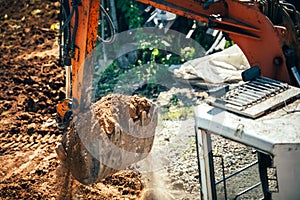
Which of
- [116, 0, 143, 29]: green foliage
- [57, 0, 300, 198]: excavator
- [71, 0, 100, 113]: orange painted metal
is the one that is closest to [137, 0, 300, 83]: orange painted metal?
[57, 0, 300, 198]: excavator

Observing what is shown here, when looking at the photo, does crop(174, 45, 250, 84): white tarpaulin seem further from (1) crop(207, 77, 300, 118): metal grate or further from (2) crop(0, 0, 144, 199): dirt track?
(1) crop(207, 77, 300, 118): metal grate

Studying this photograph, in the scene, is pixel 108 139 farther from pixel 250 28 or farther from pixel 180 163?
pixel 250 28

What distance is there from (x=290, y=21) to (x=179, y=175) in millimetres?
2002

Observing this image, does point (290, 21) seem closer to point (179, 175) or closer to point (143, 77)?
point (179, 175)

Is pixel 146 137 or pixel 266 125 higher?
pixel 266 125

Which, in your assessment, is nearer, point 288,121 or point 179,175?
point 288,121

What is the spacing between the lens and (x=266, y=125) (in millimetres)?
3977

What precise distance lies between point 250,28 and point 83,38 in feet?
4.96

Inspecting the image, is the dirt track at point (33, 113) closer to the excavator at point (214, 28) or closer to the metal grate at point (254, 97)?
the excavator at point (214, 28)

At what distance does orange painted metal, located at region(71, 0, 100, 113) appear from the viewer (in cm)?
574

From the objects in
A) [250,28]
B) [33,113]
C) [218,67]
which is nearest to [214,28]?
[250,28]

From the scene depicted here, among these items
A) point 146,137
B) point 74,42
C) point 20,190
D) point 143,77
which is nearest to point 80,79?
point 74,42

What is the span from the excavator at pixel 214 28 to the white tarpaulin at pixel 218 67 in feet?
8.69

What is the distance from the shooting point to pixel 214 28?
5660 millimetres
